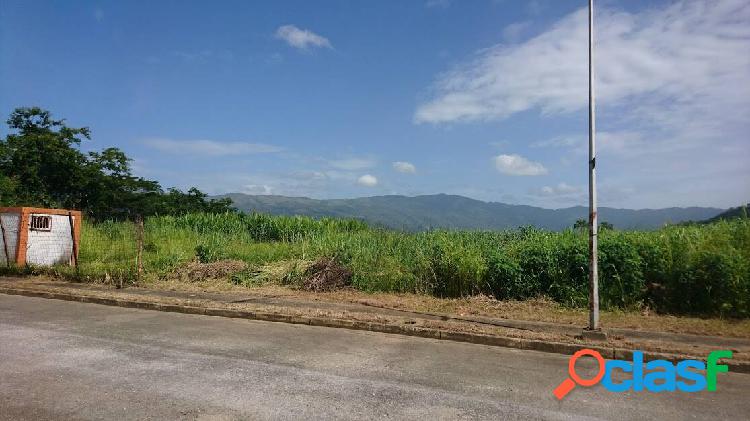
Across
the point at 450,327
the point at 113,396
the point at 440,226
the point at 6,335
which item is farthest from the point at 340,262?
the point at 113,396

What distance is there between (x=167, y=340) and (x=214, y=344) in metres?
0.85

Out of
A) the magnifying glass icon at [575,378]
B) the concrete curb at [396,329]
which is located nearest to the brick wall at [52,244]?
the concrete curb at [396,329]

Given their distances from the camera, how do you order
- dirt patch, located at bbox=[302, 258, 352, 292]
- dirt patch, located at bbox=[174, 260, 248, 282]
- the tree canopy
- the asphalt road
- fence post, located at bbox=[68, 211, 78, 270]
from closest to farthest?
the asphalt road, dirt patch, located at bbox=[302, 258, 352, 292], dirt patch, located at bbox=[174, 260, 248, 282], fence post, located at bbox=[68, 211, 78, 270], the tree canopy

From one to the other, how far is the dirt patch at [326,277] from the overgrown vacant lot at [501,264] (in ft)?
0.41

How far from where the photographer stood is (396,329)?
906cm

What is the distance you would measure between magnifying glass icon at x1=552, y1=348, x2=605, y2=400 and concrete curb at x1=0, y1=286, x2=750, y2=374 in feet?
0.40

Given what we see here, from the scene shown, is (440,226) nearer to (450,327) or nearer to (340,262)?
(340,262)

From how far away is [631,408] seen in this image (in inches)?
214

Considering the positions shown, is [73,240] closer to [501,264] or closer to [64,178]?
[501,264]

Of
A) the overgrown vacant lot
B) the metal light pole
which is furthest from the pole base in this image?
the overgrown vacant lot

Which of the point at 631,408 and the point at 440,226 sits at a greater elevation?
the point at 440,226

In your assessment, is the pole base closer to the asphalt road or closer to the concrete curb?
the concrete curb

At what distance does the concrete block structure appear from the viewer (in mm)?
16625

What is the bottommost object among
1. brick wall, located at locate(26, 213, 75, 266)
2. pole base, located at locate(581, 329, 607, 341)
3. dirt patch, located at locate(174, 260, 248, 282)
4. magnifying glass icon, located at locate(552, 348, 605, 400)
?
magnifying glass icon, located at locate(552, 348, 605, 400)
